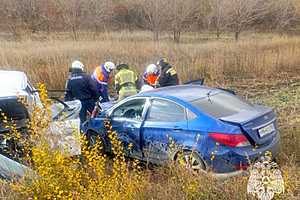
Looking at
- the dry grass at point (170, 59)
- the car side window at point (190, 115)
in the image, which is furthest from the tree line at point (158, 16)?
the car side window at point (190, 115)

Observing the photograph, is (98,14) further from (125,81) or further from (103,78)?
(125,81)

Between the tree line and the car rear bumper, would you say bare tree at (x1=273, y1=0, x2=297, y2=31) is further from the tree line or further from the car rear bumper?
the car rear bumper

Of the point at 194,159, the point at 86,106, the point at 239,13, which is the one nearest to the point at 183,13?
the point at 239,13

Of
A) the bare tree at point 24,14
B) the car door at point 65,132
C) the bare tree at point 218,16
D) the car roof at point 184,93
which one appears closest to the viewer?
the car door at point 65,132

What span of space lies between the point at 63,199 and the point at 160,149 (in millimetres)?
2198

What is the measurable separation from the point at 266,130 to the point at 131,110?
7.43 ft

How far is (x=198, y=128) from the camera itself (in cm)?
545

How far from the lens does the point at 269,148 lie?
5.53m

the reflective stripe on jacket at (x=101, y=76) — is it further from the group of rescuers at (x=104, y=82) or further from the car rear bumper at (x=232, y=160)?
the car rear bumper at (x=232, y=160)

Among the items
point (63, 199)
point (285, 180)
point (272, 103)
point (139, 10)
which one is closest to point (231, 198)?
point (285, 180)

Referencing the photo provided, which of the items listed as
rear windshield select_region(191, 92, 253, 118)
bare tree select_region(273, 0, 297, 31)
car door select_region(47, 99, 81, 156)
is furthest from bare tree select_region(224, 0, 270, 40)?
car door select_region(47, 99, 81, 156)

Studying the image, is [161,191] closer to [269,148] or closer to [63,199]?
[63,199]

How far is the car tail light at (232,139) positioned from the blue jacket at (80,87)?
167 inches

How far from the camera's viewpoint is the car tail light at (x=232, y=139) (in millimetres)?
5184
